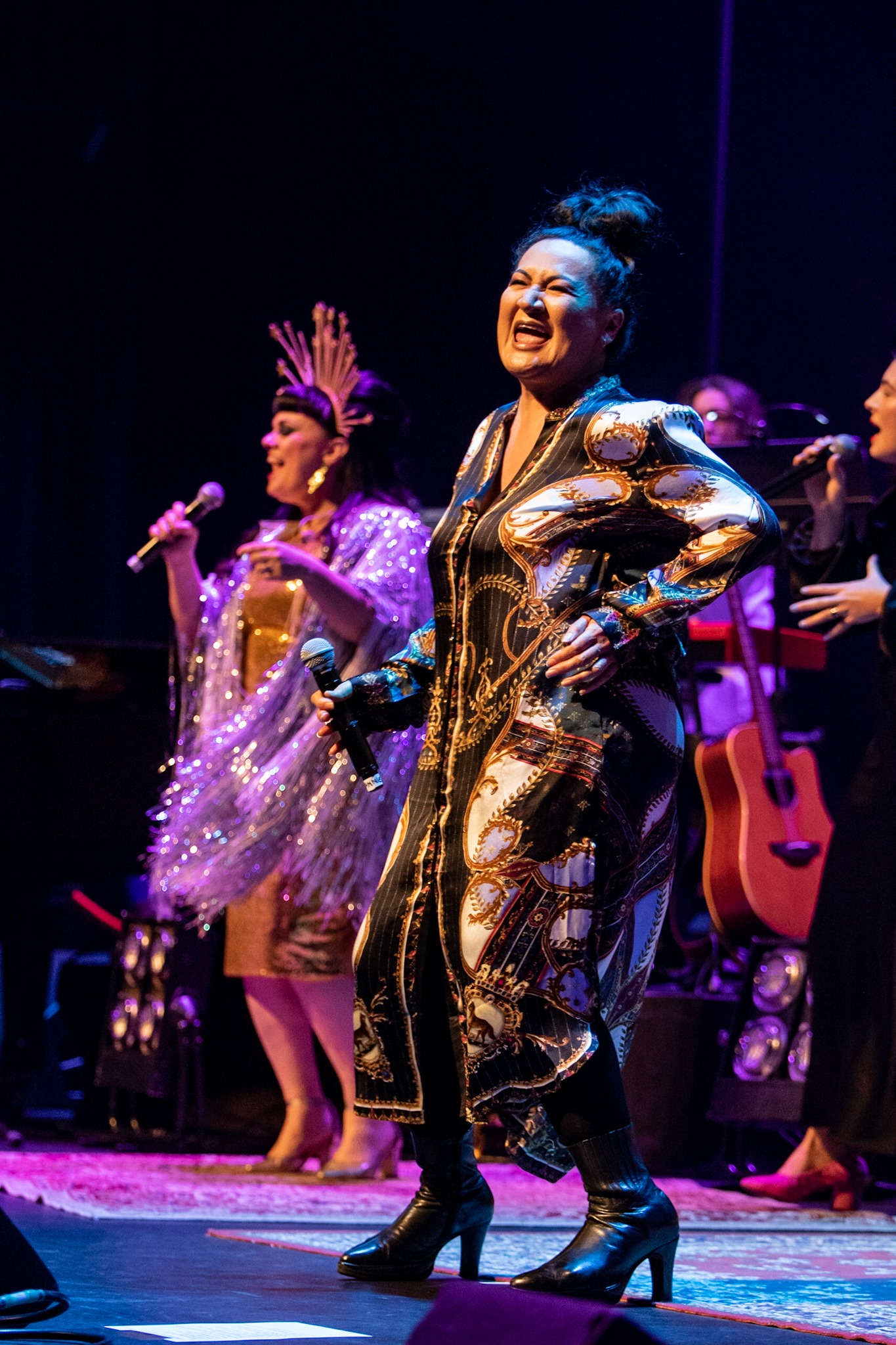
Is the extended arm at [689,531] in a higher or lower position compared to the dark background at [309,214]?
lower

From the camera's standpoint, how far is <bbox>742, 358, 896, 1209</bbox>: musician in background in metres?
3.99

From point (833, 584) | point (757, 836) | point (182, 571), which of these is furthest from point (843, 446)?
point (182, 571)

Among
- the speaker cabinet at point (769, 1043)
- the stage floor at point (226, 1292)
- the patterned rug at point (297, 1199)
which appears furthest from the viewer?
the speaker cabinet at point (769, 1043)

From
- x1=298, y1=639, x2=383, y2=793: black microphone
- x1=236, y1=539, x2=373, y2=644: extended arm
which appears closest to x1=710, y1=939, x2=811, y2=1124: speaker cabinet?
x1=236, y1=539, x2=373, y2=644: extended arm

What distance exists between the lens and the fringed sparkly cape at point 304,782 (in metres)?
4.46

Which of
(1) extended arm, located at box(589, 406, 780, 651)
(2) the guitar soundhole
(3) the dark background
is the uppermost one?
(3) the dark background

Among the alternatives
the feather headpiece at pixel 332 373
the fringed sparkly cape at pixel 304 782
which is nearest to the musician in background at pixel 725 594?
the fringed sparkly cape at pixel 304 782

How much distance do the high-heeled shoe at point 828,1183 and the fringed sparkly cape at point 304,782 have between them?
44.2 inches

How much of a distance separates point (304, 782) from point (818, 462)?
1390 mm

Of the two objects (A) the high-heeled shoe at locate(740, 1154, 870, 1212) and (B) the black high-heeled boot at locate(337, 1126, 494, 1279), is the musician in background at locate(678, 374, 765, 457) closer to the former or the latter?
(A) the high-heeled shoe at locate(740, 1154, 870, 1212)

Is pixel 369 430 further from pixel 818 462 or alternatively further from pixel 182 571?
pixel 818 462

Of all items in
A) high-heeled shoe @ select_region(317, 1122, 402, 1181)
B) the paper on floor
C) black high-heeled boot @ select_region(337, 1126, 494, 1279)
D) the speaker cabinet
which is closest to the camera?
the paper on floor

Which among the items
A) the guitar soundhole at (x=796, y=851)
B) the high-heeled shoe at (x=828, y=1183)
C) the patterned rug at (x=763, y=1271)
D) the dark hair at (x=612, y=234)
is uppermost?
the dark hair at (x=612, y=234)

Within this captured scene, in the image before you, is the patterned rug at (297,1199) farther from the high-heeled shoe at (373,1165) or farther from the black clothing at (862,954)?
the black clothing at (862,954)
